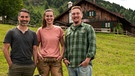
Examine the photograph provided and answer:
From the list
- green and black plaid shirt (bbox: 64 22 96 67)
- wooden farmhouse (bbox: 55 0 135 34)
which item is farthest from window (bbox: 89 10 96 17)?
green and black plaid shirt (bbox: 64 22 96 67)

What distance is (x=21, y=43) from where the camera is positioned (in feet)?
23.6

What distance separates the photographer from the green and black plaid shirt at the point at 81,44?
7180mm

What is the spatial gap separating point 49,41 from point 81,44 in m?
1.01

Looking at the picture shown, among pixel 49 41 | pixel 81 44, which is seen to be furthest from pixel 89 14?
pixel 81 44

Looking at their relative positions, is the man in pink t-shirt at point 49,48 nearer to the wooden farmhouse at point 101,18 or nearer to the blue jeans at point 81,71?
the blue jeans at point 81,71

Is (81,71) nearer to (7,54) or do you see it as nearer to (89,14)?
(7,54)

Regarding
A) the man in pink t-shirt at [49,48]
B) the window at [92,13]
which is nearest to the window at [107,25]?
the window at [92,13]

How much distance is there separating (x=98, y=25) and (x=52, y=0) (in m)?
139

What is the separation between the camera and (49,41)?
7707mm

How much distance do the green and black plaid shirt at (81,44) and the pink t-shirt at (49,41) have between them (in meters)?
0.57

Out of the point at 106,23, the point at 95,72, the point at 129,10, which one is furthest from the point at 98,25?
the point at 129,10

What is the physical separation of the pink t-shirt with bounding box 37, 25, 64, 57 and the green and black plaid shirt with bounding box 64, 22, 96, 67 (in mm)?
570

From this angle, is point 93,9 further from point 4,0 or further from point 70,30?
point 70,30

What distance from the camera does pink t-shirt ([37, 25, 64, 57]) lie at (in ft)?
25.3
